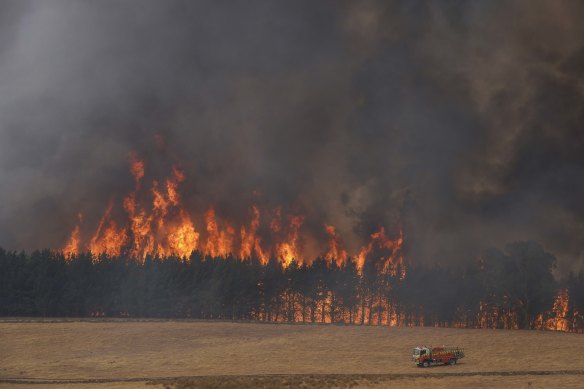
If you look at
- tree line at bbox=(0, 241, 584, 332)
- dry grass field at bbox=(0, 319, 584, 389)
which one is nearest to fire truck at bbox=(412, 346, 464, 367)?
dry grass field at bbox=(0, 319, 584, 389)

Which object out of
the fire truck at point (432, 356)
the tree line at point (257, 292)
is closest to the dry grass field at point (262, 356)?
the fire truck at point (432, 356)

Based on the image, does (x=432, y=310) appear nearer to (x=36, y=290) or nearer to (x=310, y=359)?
(x=310, y=359)

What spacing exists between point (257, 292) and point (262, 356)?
218 feet

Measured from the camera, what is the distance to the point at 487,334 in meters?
97.7

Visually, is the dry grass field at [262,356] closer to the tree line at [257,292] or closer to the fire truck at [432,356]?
the fire truck at [432,356]

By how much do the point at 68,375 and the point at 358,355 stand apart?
119ft

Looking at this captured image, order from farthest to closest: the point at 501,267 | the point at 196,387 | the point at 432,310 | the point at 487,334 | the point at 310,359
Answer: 1. the point at 432,310
2. the point at 501,267
3. the point at 487,334
4. the point at 310,359
5. the point at 196,387

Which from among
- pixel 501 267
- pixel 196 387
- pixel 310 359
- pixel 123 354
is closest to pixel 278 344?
pixel 310 359

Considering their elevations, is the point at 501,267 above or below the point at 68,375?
above

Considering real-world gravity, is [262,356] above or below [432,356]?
below

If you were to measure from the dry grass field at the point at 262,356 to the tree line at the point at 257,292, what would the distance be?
3102 cm

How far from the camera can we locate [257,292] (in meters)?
146

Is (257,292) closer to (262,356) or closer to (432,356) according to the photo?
(262,356)

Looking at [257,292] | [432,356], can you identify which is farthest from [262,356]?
[257,292]
